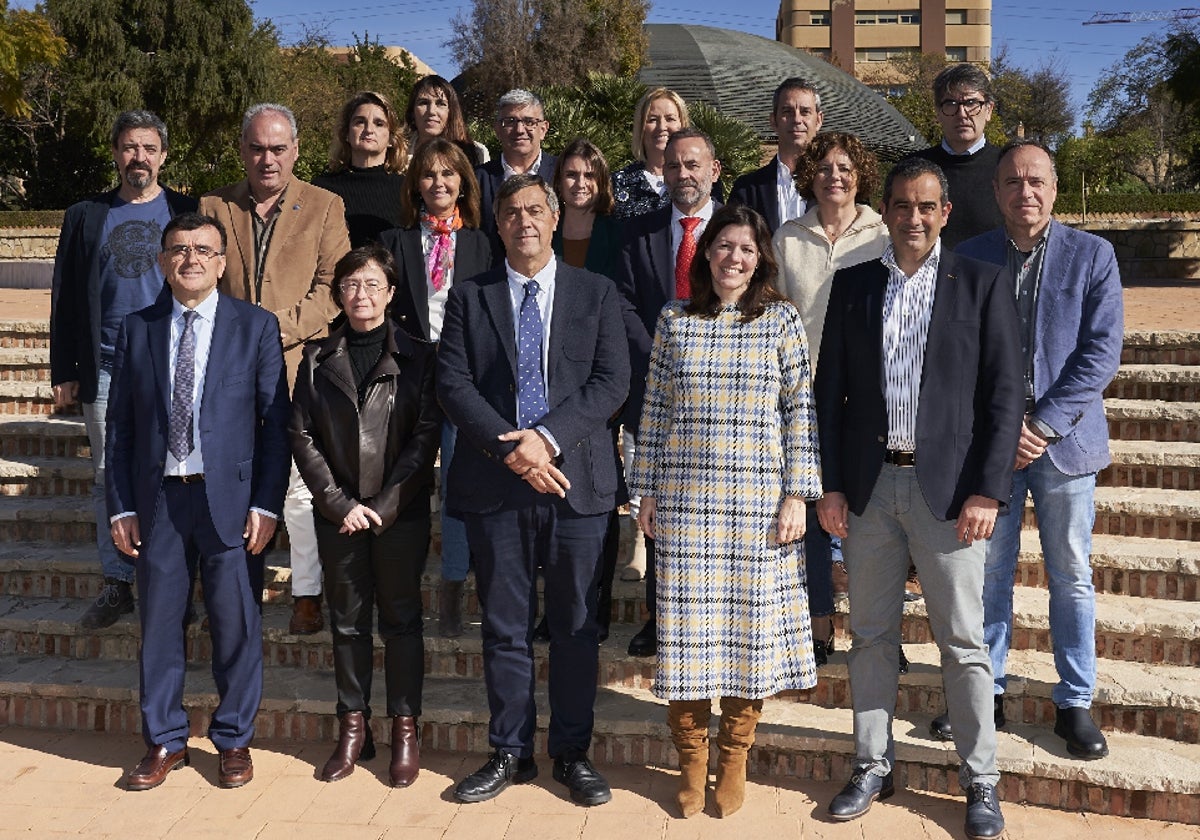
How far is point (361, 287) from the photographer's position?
421 cm

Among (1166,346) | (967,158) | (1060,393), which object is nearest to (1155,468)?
(1166,346)

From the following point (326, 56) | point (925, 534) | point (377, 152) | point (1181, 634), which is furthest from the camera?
point (326, 56)

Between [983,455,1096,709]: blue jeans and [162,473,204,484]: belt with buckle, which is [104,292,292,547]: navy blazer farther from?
[983,455,1096,709]: blue jeans

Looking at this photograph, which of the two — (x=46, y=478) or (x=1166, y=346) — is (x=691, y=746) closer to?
(x=46, y=478)

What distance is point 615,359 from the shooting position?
415 centimetres

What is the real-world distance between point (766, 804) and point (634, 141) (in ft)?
10.6

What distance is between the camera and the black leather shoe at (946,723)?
14.3 ft

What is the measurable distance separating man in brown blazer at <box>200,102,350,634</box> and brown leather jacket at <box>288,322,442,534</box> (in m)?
0.63

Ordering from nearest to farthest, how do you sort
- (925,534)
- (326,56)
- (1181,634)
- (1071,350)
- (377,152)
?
(925,534) → (1071,350) → (1181,634) → (377,152) → (326,56)

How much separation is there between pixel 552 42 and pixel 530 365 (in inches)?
1373

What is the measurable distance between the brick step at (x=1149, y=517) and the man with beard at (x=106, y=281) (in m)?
4.64

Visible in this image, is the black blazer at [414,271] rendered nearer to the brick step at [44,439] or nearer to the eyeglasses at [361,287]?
the eyeglasses at [361,287]

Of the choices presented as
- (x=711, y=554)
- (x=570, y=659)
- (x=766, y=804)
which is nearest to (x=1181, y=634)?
(x=766, y=804)

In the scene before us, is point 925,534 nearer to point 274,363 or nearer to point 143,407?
point 274,363
